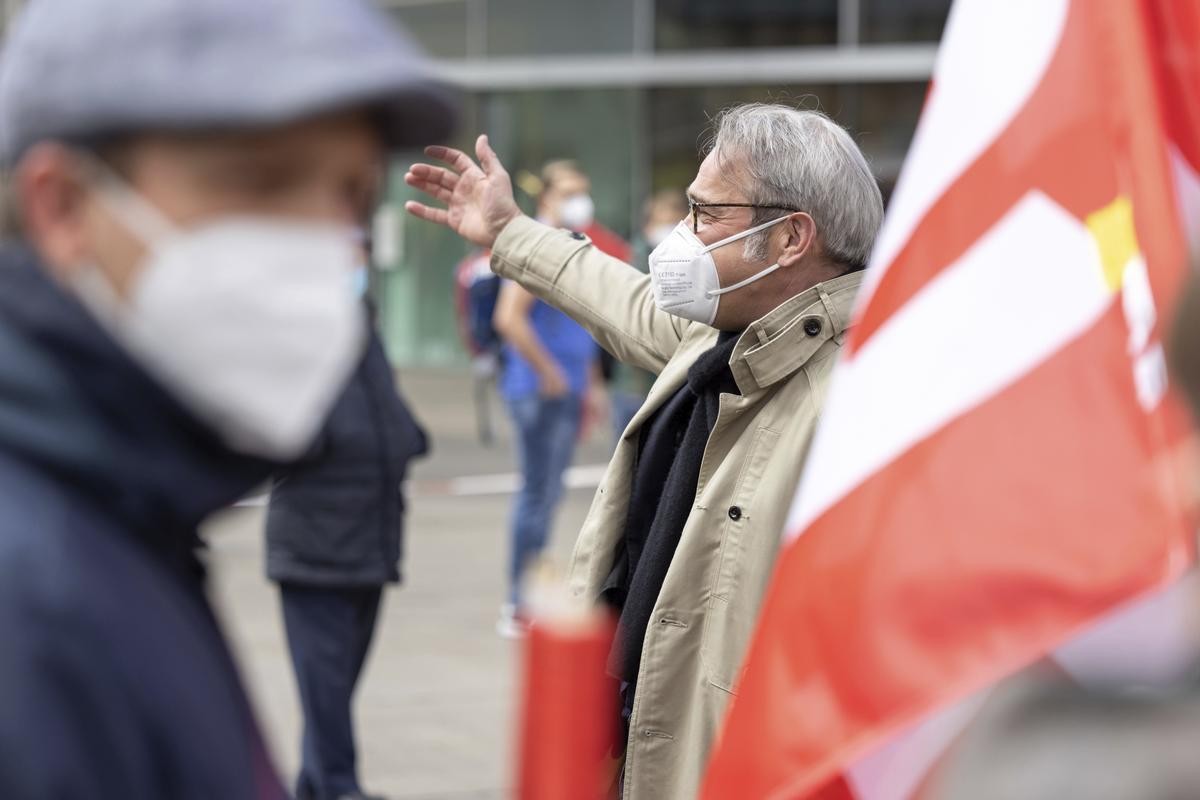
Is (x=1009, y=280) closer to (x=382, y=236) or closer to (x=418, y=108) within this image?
(x=418, y=108)

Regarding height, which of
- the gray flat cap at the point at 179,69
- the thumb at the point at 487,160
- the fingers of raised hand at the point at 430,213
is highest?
the gray flat cap at the point at 179,69

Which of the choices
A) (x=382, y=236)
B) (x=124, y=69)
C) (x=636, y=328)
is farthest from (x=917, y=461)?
(x=382, y=236)

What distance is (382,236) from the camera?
1980cm

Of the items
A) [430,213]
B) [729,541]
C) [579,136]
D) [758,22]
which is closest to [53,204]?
[729,541]

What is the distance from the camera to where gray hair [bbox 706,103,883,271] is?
3369mm

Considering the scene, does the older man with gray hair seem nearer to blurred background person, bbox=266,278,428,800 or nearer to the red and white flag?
the red and white flag

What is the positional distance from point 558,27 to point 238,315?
64.1 feet

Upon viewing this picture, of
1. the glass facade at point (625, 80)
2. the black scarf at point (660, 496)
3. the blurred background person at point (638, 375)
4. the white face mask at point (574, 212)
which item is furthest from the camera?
the glass facade at point (625, 80)

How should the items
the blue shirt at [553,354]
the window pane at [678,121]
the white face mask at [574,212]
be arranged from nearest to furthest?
the blue shirt at [553,354] → the white face mask at [574,212] → the window pane at [678,121]

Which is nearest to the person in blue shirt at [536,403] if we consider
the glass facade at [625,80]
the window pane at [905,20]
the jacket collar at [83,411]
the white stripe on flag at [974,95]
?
the white stripe on flag at [974,95]

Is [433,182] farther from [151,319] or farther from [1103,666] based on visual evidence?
[151,319]

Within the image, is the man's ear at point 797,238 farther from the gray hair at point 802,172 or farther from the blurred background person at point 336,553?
the blurred background person at point 336,553

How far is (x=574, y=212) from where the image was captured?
31.3ft

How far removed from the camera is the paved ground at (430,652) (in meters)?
5.90
